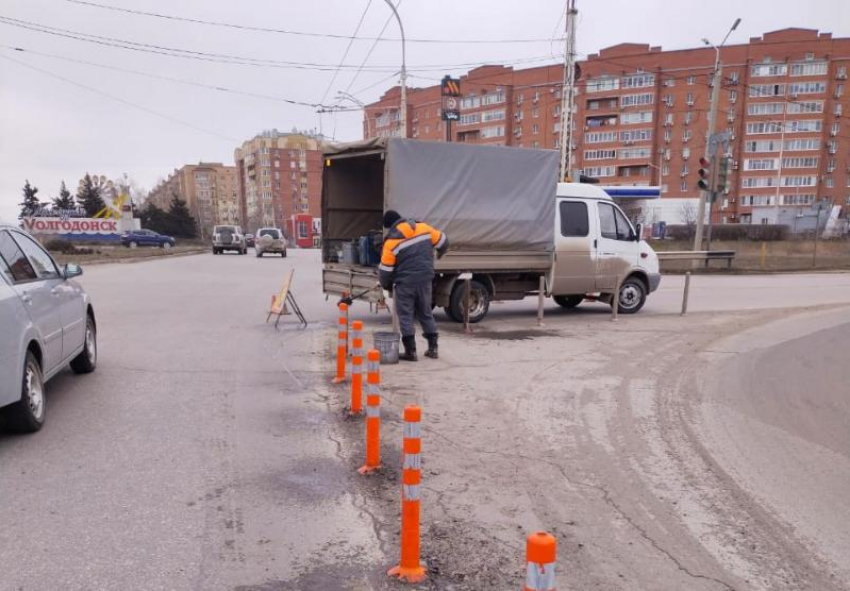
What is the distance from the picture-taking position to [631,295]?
1273cm

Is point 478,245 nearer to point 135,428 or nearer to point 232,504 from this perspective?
point 135,428

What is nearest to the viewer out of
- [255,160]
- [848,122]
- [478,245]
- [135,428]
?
[135,428]

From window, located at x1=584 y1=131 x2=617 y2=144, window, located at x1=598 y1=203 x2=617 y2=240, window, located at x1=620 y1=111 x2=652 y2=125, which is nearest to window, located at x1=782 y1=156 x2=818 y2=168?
window, located at x1=620 y1=111 x2=652 y2=125

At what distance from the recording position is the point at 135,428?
520cm

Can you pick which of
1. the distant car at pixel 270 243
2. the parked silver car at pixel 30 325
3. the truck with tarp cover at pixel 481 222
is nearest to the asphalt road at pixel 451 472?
the parked silver car at pixel 30 325

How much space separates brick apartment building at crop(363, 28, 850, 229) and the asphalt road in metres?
70.1

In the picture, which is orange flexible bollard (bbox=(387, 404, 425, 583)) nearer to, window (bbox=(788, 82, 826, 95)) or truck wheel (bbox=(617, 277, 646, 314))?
truck wheel (bbox=(617, 277, 646, 314))

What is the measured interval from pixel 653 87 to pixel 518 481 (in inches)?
3452

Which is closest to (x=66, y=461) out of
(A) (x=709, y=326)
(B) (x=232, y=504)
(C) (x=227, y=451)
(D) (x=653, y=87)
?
(C) (x=227, y=451)

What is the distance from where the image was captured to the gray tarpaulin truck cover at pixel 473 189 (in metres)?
9.75

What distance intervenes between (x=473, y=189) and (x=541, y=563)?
9051mm

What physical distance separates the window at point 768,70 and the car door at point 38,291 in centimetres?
9048

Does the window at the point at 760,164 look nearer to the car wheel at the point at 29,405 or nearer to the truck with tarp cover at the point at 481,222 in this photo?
the truck with tarp cover at the point at 481,222

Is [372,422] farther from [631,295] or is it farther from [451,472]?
[631,295]
